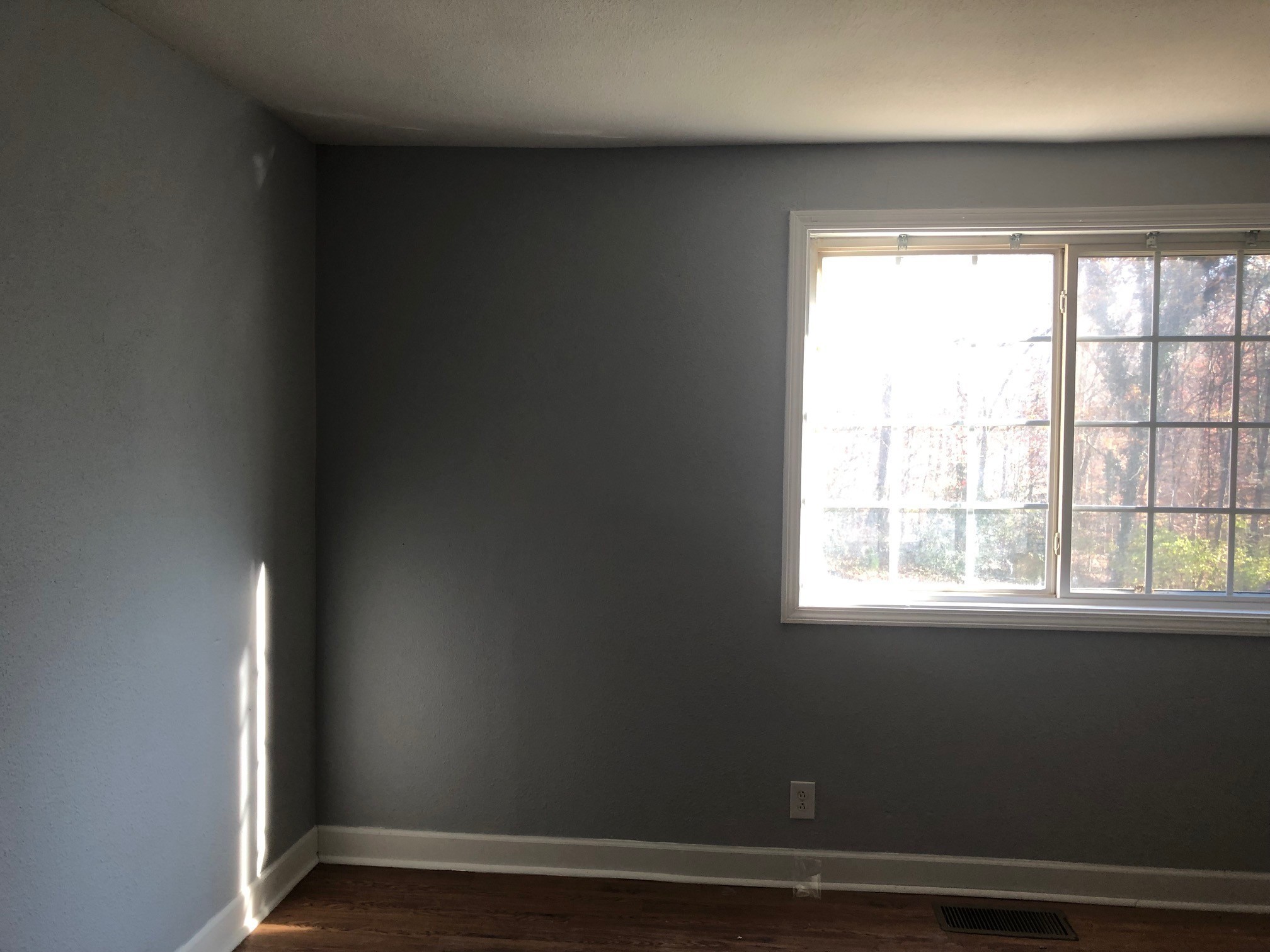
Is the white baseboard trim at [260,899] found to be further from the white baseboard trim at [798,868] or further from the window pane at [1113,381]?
the window pane at [1113,381]

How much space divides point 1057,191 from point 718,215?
1.07m

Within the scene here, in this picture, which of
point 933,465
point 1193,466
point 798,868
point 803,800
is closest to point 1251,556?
point 1193,466

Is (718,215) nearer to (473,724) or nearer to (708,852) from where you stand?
(473,724)

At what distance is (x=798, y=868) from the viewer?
2.83 metres

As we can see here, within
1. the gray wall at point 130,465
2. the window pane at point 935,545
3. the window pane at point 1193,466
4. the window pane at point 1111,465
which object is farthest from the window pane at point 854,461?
the gray wall at point 130,465

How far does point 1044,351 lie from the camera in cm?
286

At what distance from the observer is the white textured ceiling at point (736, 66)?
1903 millimetres

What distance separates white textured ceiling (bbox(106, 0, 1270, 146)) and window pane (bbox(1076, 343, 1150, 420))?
0.67 m

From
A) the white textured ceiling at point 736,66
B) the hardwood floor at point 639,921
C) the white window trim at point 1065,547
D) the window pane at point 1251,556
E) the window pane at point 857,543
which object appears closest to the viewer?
the white textured ceiling at point 736,66

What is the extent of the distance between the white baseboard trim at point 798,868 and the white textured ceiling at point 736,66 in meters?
2.30

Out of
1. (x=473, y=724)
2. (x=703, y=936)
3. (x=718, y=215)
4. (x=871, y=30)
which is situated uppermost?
(x=871, y=30)

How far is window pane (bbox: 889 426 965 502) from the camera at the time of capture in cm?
289

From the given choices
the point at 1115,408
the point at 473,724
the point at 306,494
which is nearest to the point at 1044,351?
the point at 1115,408

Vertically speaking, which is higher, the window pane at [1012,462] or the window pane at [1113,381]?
the window pane at [1113,381]
